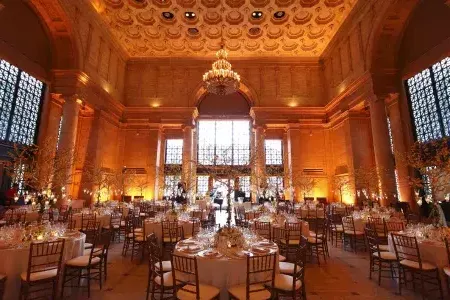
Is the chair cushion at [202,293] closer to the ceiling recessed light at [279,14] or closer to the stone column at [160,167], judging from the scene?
the stone column at [160,167]

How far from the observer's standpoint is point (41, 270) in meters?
3.57

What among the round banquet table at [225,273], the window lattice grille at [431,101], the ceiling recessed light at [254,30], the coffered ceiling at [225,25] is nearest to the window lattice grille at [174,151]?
the coffered ceiling at [225,25]

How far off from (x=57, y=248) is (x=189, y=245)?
2.15 meters

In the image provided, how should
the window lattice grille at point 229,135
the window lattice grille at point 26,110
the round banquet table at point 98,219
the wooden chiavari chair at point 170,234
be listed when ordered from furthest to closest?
1. the window lattice grille at point 229,135
2. the window lattice grille at point 26,110
3. the round banquet table at point 98,219
4. the wooden chiavari chair at point 170,234

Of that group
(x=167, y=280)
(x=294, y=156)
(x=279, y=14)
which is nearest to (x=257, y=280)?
(x=167, y=280)

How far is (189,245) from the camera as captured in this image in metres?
3.95

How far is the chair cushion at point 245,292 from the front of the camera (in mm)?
2930

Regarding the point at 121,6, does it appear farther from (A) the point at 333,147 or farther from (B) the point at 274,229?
(A) the point at 333,147

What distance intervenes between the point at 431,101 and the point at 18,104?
20.8m

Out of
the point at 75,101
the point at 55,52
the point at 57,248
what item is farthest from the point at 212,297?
the point at 55,52

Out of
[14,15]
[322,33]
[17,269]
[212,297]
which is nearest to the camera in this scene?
[212,297]

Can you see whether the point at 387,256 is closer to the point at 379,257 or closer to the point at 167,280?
the point at 379,257

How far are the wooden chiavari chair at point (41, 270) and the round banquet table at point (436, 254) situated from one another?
6039mm

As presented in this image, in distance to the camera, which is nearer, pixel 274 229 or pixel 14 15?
pixel 274 229
